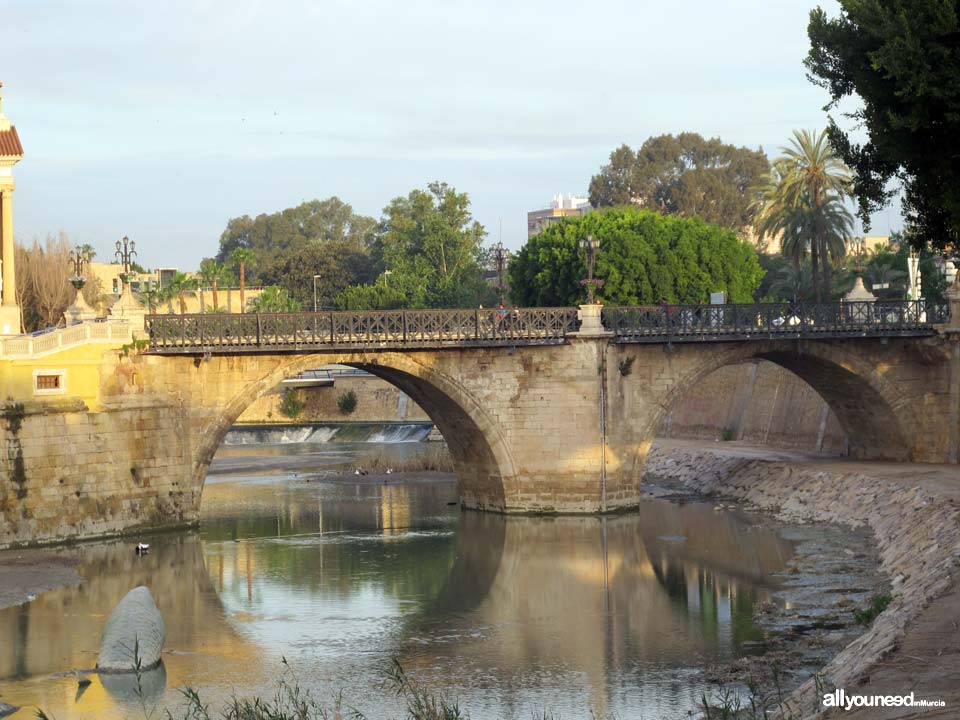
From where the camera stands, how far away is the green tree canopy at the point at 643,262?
216 ft

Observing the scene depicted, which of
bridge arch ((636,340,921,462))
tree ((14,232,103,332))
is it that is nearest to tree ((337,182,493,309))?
tree ((14,232,103,332))

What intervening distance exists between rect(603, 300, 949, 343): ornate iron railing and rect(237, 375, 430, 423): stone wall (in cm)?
3518

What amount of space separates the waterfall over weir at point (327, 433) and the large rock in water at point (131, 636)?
42.9 m

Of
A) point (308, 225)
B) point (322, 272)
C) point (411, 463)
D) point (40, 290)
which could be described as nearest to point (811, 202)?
point (411, 463)

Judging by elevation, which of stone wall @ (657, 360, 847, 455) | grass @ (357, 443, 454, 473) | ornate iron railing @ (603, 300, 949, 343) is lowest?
grass @ (357, 443, 454, 473)

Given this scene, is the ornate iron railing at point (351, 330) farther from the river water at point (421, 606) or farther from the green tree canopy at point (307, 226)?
the green tree canopy at point (307, 226)

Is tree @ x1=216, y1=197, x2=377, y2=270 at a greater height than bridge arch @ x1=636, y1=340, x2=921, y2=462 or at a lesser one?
greater

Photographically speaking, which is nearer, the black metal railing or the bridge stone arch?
the black metal railing

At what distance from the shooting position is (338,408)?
78.3 meters

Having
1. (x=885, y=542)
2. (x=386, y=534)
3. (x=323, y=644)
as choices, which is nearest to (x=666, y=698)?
(x=323, y=644)

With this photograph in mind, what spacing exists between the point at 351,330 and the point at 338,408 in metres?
39.8

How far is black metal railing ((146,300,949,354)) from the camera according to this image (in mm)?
38219

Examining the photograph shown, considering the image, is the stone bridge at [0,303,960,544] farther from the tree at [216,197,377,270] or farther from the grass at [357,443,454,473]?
the tree at [216,197,377,270]

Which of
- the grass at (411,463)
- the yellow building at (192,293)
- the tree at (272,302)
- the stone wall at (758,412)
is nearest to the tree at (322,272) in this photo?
the yellow building at (192,293)
